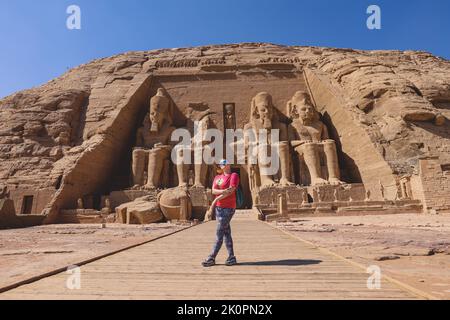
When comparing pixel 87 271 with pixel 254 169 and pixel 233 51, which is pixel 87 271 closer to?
pixel 254 169

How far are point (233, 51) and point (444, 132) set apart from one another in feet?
49.3

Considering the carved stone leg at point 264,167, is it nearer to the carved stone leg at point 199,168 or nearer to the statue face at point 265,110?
the statue face at point 265,110

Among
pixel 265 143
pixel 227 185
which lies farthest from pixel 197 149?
pixel 227 185

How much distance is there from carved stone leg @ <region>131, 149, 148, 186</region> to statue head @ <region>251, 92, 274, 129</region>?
7217 mm

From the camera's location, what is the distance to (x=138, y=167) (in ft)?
54.5

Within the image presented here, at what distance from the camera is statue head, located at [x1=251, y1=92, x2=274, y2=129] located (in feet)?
58.7

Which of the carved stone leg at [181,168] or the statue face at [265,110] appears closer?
the carved stone leg at [181,168]

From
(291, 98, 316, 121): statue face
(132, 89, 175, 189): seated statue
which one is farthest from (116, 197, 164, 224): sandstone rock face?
(291, 98, 316, 121): statue face

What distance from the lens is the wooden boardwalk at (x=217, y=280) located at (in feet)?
6.50

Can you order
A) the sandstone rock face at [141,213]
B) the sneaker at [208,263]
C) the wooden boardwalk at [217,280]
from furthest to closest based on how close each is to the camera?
1. the sandstone rock face at [141,213]
2. the sneaker at [208,263]
3. the wooden boardwalk at [217,280]

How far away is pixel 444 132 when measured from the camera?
15484 mm

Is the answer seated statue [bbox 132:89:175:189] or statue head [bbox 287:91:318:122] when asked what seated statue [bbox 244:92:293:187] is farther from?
seated statue [bbox 132:89:175:189]

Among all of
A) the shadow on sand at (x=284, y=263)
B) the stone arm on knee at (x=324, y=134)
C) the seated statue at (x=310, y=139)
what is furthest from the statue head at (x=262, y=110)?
the shadow on sand at (x=284, y=263)
